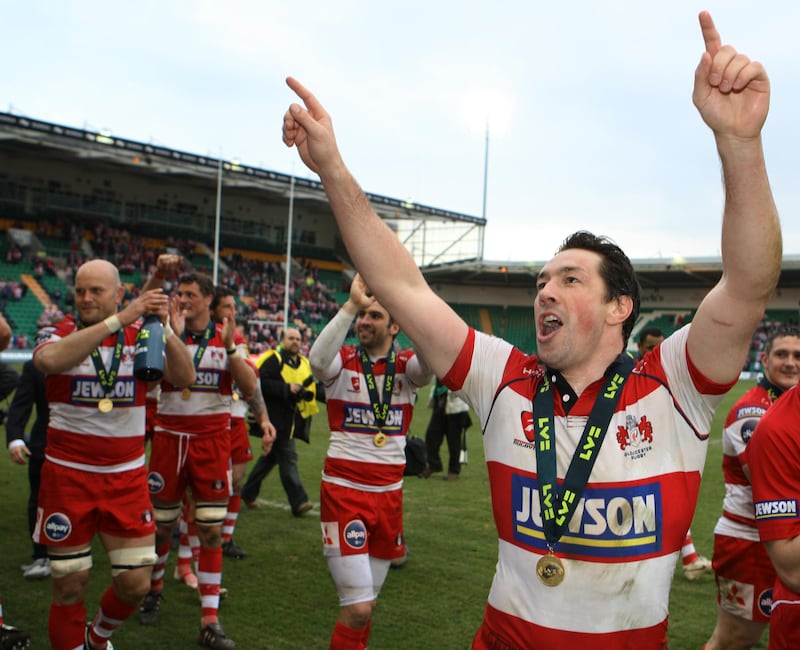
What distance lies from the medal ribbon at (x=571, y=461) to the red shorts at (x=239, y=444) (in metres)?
5.90

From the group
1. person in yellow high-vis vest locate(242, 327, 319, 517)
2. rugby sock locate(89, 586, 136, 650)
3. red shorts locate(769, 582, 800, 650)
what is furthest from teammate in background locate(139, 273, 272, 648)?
red shorts locate(769, 582, 800, 650)

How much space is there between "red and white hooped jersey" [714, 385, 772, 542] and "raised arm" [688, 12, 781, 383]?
2.70 meters

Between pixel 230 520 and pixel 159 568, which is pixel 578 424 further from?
pixel 230 520

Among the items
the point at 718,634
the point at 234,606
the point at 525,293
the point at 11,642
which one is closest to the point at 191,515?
the point at 234,606

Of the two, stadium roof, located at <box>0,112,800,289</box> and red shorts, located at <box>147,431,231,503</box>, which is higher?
stadium roof, located at <box>0,112,800,289</box>

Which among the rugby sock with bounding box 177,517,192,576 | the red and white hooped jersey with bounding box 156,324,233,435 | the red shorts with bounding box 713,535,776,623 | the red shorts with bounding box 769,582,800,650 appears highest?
the red and white hooped jersey with bounding box 156,324,233,435

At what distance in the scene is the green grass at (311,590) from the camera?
539 centimetres

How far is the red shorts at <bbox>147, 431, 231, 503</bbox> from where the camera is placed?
589cm

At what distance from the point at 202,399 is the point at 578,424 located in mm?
4466

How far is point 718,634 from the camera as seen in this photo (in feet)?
14.6

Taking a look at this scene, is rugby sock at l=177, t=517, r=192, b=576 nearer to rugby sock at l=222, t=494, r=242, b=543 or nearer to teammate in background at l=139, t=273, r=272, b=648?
rugby sock at l=222, t=494, r=242, b=543

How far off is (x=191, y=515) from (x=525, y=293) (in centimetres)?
5028

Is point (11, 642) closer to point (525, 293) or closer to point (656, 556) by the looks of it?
→ point (656, 556)

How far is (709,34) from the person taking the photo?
1887 millimetres
